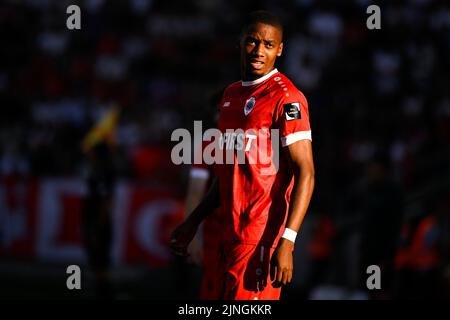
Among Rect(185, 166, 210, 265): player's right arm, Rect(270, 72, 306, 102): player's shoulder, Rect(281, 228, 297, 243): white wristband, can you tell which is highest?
Rect(270, 72, 306, 102): player's shoulder

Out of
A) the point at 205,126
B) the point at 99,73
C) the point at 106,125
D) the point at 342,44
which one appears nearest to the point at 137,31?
the point at 99,73

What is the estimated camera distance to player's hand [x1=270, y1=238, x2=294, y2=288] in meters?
4.63

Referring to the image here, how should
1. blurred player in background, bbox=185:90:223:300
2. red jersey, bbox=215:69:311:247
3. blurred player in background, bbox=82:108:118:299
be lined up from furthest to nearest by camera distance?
blurred player in background, bbox=82:108:118:299 < blurred player in background, bbox=185:90:223:300 < red jersey, bbox=215:69:311:247

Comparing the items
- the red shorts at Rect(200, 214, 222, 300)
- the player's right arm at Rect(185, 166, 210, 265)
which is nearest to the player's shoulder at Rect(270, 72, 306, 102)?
the red shorts at Rect(200, 214, 222, 300)

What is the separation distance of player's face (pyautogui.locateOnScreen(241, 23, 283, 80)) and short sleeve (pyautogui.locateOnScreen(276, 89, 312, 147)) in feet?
0.77

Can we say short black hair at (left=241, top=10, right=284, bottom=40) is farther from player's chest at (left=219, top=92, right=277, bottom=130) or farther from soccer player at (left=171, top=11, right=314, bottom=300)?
player's chest at (left=219, top=92, right=277, bottom=130)

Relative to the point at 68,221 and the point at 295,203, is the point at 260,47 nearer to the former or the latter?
the point at 295,203

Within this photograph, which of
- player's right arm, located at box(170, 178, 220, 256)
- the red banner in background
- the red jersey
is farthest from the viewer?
the red banner in background

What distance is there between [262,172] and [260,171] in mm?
12

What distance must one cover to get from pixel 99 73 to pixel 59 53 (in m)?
1.18

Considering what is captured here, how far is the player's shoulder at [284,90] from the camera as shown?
4957 millimetres

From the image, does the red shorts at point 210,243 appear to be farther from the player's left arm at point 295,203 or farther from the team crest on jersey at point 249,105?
the player's left arm at point 295,203

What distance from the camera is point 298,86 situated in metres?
16.9

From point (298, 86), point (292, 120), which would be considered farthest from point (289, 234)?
point (298, 86)
